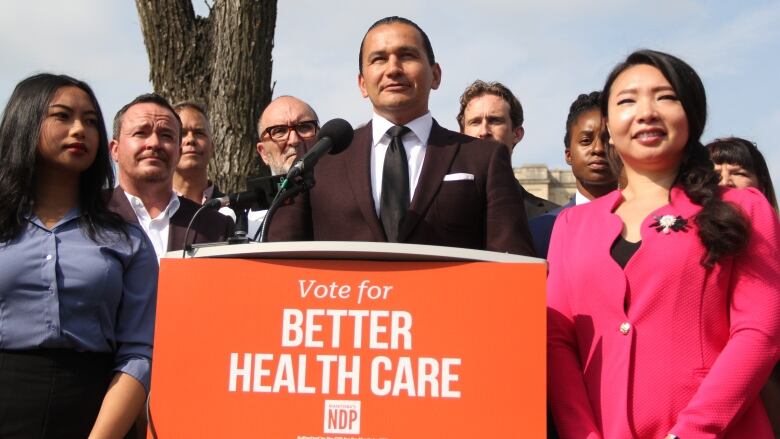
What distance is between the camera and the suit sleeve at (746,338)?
111 inches

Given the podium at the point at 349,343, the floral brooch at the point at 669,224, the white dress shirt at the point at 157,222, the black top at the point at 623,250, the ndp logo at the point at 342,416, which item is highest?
the white dress shirt at the point at 157,222

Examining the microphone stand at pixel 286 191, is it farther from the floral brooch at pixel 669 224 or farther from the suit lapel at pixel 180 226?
the suit lapel at pixel 180 226

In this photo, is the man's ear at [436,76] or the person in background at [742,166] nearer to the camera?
the man's ear at [436,76]

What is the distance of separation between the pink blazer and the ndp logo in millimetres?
762

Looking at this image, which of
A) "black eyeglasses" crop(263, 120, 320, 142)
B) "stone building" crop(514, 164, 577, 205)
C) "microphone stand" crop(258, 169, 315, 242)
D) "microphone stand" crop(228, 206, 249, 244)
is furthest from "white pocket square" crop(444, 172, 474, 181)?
"stone building" crop(514, 164, 577, 205)

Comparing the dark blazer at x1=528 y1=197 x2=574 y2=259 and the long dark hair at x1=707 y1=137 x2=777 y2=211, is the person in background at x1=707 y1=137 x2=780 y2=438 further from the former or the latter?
the dark blazer at x1=528 y1=197 x2=574 y2=259

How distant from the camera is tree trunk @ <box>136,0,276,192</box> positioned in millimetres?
8000

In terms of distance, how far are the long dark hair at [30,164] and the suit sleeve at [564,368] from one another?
1684 millimetres

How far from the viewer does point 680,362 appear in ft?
9.66

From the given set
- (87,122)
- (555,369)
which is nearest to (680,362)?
(555,369)

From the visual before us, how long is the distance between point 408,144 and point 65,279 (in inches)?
55.7

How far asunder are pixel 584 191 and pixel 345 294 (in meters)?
3.07

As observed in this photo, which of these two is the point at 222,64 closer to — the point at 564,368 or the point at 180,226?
the point at 180,226

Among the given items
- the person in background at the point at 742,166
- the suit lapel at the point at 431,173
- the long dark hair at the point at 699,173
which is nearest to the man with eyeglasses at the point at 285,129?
the suit lapel at the point at 431,173
